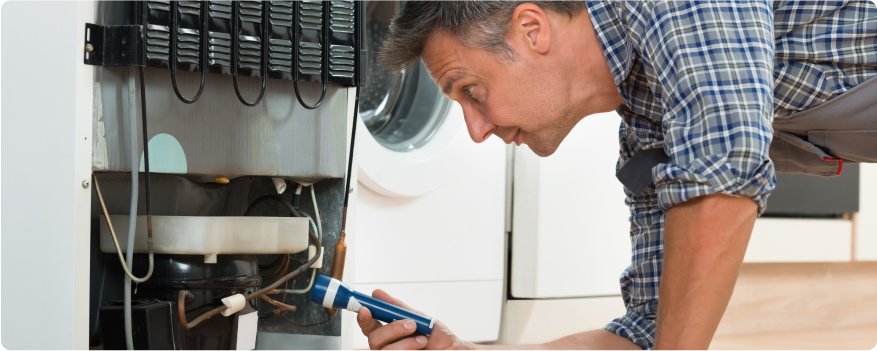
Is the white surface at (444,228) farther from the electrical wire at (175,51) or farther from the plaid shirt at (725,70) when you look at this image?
the plaid shirt at (725,70)

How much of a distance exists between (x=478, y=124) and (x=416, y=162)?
1.57ft

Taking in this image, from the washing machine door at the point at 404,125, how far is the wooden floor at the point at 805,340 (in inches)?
37.5

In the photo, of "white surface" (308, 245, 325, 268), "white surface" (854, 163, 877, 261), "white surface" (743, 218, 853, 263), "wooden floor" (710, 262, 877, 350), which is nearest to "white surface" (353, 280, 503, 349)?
"white surface" (308, 245, 325, 268)

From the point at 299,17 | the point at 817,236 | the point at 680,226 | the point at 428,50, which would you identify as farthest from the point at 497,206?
the point at 817,236

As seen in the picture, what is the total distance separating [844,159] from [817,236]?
4.43ft

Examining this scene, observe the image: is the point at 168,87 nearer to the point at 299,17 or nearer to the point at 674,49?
the point at 299,17

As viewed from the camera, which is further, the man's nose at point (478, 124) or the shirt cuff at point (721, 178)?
the man's nose at point (478, 124)

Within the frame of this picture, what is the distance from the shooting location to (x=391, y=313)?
2.47ft

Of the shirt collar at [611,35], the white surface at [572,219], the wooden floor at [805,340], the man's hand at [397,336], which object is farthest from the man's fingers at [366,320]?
the wooden floor at [805,340]

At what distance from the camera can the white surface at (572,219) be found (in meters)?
1.52

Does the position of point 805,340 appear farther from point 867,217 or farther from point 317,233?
point 317,233

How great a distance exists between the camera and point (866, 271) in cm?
240

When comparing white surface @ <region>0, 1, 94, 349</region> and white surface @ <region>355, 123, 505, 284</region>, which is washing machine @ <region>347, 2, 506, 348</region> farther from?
white surface @ <region>0, 1, 94, 349</region>

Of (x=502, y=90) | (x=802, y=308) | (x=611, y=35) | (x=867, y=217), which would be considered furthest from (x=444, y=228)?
(x=867, y=217)
